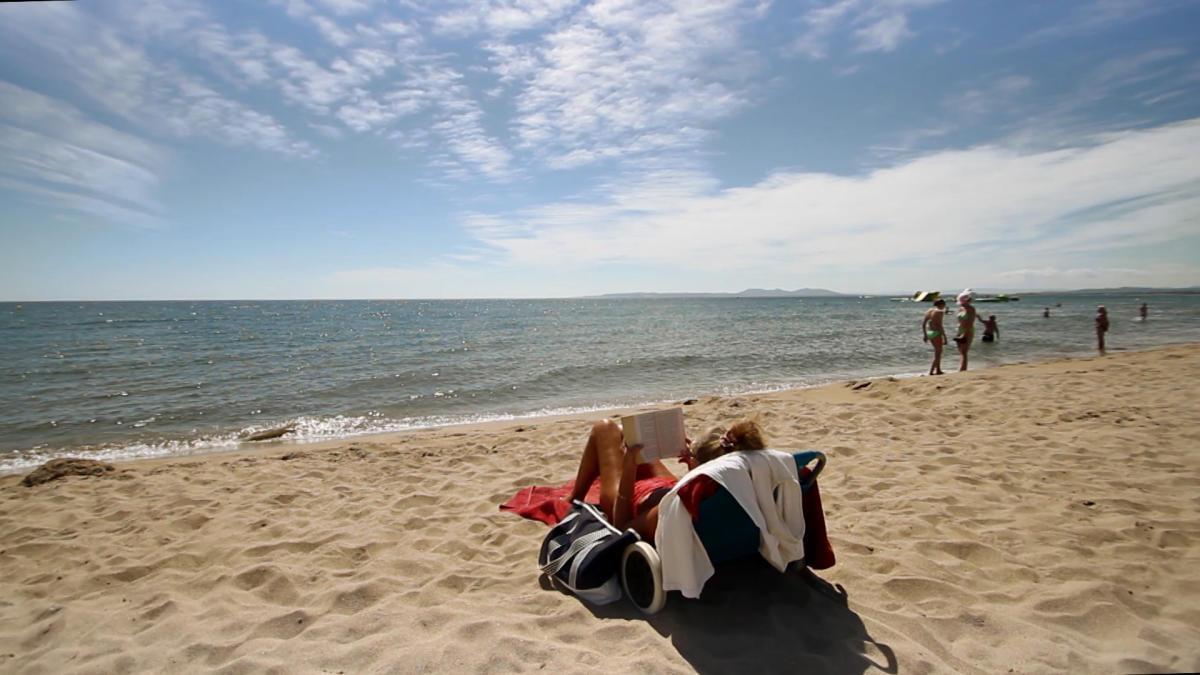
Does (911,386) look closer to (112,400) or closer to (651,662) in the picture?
(651,662)

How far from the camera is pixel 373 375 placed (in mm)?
16844

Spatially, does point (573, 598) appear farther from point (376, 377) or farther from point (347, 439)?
point (376, 377)

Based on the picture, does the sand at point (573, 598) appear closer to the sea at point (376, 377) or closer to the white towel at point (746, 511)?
the white towel at point (746, 511)

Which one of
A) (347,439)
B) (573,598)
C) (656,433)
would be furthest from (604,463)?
(347,439)

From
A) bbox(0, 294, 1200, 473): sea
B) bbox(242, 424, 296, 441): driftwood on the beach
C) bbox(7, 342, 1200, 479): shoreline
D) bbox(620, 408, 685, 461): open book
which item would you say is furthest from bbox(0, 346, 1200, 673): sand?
bbox(0, 294, 1200, 473): sea

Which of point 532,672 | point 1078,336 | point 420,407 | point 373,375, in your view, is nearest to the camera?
point 532,672

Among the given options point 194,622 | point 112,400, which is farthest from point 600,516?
point 112,400

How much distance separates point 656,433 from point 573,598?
111 cm

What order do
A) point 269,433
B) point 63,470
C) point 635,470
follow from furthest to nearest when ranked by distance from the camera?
point 269,433 → point 63,470 → point 635,470

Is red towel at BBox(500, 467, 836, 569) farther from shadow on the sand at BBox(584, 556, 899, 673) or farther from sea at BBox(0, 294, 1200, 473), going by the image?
sea at BBox(0, 294, 1200, 473)

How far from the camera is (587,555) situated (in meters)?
3.33

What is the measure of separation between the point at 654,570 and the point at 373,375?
15.6m

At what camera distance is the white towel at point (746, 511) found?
2777 mm

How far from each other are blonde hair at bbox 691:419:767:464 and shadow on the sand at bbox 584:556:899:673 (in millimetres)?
849
